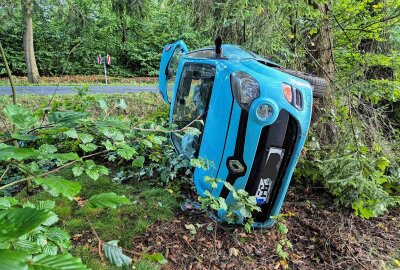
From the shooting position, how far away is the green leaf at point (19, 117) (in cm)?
104

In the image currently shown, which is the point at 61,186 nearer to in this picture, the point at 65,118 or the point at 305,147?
the point at 65,118

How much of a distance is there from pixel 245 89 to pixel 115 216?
1746 mm

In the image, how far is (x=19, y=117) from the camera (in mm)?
1061

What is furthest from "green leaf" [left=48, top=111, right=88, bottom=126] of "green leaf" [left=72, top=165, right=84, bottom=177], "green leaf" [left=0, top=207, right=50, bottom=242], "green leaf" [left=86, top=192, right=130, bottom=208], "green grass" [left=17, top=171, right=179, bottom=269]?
"green grass" [left=17, top=171, right=179, bottom=269]

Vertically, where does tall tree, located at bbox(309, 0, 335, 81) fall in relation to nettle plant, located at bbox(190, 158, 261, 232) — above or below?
above

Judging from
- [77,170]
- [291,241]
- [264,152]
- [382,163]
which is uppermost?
[77,170]

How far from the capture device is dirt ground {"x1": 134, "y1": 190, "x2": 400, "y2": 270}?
8.49 feet

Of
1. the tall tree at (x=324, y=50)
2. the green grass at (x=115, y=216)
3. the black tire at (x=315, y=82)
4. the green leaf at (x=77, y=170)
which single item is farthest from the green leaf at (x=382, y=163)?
the green leaf at (x=77, y=170)

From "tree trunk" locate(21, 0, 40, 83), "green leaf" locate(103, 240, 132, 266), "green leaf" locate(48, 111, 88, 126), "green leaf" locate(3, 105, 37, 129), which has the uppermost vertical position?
"green leaf" locate(3, 105, 37, 129)

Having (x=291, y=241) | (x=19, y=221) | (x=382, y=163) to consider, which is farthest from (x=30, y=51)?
(x=19, y=221)

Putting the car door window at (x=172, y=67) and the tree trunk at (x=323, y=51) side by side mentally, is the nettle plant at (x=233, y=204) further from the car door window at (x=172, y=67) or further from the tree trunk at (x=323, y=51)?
the tree trunk at (x=323, y=51)

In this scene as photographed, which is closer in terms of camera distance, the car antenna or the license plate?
the license plate

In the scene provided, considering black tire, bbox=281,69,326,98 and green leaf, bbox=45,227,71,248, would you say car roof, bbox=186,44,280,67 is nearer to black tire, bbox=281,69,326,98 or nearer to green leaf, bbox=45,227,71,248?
black tire, bbox=281,69,326,98

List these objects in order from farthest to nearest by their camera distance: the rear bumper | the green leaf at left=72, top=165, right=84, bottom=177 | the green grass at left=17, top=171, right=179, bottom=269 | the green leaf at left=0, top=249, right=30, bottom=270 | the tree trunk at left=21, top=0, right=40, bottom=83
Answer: the tree trunk at left=21, top=0, right=40, bottom=83 → the rear bumper → the green grass at left=17, top=171, right=179, bottom=269 → the green leaf at left=72, top=165, right=84, bottom=177 → the green leaf at left=0, top=249, right=30, bottom=270
